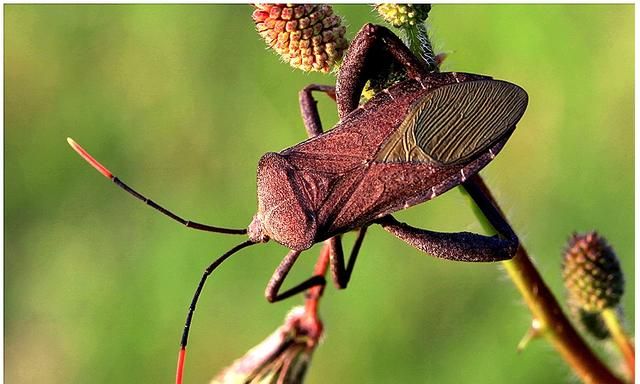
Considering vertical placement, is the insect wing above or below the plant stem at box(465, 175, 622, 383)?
above

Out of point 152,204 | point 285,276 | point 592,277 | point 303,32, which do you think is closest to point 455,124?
point 303,32

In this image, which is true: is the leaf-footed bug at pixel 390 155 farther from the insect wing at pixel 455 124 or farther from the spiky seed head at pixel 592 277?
the spiky seed head at pixel 592 277

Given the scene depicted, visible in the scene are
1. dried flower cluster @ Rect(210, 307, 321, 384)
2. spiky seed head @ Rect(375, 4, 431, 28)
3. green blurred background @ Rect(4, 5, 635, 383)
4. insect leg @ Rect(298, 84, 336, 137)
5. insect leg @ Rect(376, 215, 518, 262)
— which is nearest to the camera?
spiky seed head @ Rect(375, 4, 431, 28)

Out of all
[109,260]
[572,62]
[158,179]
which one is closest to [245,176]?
[158,179]

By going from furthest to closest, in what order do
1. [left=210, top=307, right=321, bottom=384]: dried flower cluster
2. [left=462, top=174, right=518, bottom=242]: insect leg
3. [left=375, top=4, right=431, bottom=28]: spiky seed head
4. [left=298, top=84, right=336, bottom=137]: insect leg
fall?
[left=210, top=307, right=321, bottom=384]: dried flower cluster, [left=298, top=84, right=336, bottom=137]: insect leg, [left=462, top=174, right=518, bottom=242]: insect leg, [left=375, top=4, right=431, bottom=28]: spiky seed head

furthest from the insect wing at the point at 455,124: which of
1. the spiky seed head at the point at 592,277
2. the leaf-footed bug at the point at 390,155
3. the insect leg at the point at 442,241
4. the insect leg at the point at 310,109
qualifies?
the spiky seed head at the point at 592,277

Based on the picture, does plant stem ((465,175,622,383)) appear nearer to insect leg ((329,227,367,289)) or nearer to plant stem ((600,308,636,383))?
plant stem ((600,308,636,383))

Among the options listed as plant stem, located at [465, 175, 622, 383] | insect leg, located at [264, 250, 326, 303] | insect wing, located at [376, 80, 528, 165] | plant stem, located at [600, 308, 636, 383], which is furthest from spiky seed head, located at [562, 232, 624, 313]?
insect leg, located at [264, 250, 326, 303]
